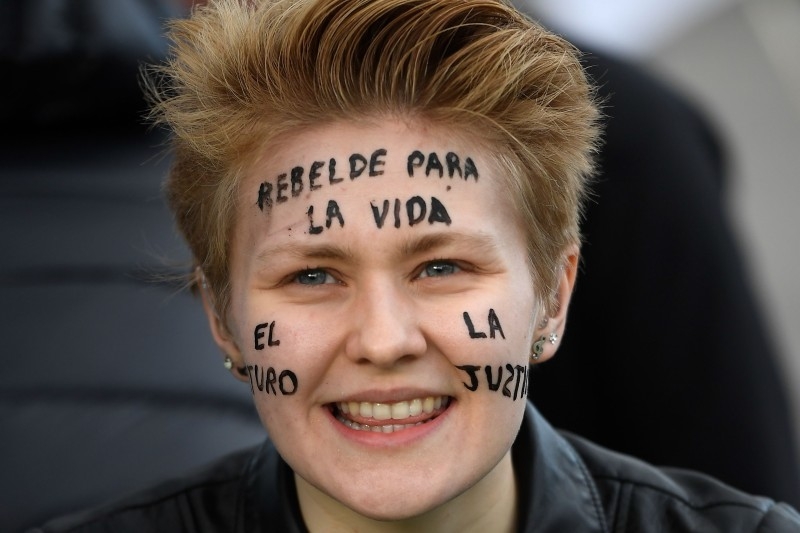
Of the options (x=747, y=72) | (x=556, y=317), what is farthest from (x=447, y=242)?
(x=747, y=72)

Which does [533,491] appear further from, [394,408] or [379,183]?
[379,183]

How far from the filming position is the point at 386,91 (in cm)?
239

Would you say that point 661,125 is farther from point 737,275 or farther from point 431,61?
point 431,61

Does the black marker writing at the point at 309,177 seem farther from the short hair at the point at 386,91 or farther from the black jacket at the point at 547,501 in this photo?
the black jacket at the point at 547,501

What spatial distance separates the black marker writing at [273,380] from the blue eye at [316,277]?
16 cm

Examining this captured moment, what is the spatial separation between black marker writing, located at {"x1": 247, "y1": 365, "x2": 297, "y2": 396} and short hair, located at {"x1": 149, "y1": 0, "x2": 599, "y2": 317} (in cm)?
21

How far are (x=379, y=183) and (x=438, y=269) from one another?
185 mm

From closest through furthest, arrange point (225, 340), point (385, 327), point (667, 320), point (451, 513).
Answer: point (385, 327)
point (451, 513)
point (225, 340)
point (667, 320)

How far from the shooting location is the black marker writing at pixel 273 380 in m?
2.37

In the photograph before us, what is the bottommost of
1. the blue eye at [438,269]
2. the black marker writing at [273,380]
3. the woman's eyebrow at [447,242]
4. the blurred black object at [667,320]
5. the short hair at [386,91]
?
the blurred black object at [667,320]

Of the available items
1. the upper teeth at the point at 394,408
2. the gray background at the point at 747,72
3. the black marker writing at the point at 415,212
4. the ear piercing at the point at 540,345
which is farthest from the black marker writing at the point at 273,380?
the gray background at the point at 747,72

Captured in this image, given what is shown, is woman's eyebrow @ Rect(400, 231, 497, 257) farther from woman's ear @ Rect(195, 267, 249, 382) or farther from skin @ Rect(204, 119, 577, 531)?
woman's ear @ Rect(195, 267, 249, 382)

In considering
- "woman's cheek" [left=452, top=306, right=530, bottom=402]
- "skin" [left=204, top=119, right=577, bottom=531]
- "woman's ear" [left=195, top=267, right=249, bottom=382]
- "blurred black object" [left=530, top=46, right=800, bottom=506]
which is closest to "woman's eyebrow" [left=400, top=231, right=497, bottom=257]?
"skin" [left=204, top=119, right=577, bottom=531]

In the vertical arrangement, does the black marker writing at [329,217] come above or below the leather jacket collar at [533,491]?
above
